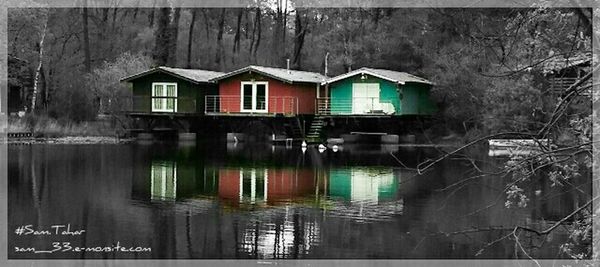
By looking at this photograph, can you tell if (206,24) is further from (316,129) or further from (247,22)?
(316,129)

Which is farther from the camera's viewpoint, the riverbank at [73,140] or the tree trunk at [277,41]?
the tree trunk at [277,41]

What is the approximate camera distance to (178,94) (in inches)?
1453

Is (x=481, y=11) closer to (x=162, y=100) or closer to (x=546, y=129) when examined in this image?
(x=162, y=100)

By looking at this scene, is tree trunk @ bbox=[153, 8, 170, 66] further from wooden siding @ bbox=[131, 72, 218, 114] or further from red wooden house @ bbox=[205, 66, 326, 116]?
red wooden house @ bbox=[205, 66, 326, 116]

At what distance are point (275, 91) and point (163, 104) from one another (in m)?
4.94

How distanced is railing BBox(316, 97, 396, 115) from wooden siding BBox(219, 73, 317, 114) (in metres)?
0.70

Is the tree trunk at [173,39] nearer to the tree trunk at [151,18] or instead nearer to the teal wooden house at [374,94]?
the tree trunk at [151,18]

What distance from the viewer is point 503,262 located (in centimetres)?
1047

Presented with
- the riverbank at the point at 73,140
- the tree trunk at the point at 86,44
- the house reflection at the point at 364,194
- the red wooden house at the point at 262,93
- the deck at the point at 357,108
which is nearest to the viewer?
the house reflection at the point at 364,194

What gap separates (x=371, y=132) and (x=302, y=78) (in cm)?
369

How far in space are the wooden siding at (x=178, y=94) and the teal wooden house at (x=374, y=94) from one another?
16.7 ft

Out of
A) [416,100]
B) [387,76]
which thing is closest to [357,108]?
[387,76]

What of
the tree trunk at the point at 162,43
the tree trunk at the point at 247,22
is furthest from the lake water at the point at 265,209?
the tree trunk at the point at 247,22

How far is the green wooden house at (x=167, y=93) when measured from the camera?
36688 millimetres
